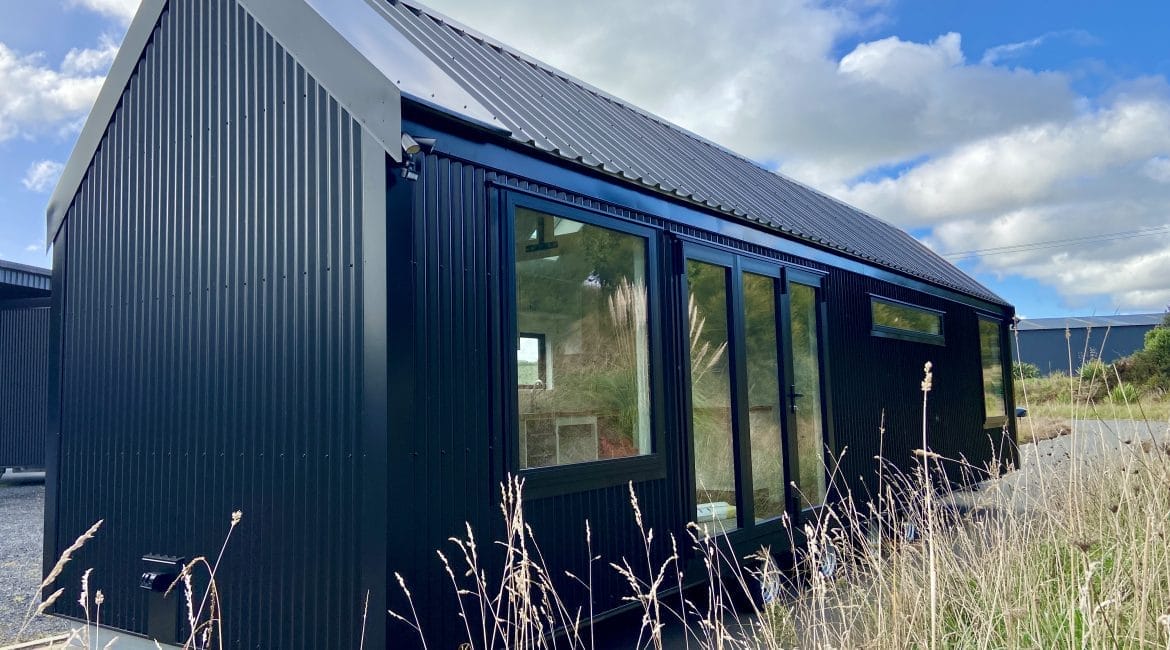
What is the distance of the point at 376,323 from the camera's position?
9.68 feet

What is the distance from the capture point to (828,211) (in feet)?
29.3

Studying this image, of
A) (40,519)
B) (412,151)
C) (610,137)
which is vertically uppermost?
(610,137)

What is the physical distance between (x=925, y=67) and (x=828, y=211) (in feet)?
8.59

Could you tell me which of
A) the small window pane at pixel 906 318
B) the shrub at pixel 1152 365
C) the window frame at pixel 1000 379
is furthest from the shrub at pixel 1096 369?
the shrub at pixel 1152 365

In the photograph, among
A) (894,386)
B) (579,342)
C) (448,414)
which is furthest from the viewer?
(894,386)

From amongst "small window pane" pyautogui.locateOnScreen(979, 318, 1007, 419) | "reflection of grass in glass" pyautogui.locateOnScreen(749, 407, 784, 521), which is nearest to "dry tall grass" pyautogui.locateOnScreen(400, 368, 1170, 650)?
"reflection of grass in glass" pyautogui.locateOnScreen(749, 407, 784, 521)

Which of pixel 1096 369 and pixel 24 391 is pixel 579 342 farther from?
pixel 24 391

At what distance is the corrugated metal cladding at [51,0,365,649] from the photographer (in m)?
3.15

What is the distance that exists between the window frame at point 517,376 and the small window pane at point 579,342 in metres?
0.04

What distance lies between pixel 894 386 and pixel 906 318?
1045 mm

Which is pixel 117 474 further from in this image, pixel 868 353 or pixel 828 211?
pixel 828 211

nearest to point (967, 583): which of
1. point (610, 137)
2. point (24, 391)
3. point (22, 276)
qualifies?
point (610, 137)

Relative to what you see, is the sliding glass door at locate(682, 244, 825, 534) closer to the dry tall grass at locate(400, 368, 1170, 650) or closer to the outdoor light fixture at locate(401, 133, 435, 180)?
the dry tall grass at locate(400, 368, 1170, 650)

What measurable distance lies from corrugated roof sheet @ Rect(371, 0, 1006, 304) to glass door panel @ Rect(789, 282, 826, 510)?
56 centimetres
